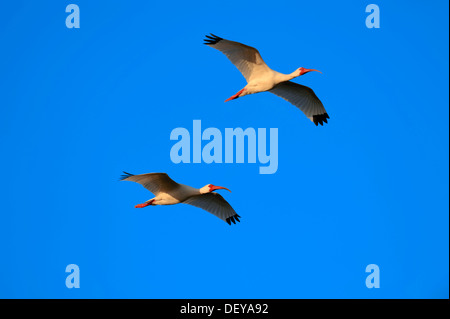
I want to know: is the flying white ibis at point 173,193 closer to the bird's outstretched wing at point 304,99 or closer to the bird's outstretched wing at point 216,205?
the bird's outstretched wing at point 216,205

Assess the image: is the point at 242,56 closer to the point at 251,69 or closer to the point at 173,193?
the point at 251,69

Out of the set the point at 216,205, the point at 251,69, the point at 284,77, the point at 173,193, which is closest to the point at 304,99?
the point at 284,77

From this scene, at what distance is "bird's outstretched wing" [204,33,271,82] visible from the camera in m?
18.3

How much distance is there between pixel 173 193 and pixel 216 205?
93.0 inches

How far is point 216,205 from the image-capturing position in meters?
20.3

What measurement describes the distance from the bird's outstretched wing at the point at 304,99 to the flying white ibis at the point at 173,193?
3181 mm

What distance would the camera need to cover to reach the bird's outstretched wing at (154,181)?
17.4 metres

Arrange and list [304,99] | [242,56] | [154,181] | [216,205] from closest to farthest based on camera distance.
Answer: [154,181]
[242,56]
[216,205]
[304,99]

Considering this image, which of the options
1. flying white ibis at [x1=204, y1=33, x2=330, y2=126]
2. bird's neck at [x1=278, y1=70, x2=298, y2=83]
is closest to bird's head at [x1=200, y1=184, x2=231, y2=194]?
flying white ibis at [x1=204, y1=33, x2=330, y2=126]

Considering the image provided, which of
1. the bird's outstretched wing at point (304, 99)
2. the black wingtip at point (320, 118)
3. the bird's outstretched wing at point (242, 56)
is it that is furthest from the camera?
the black wingtip at point (320, 118)

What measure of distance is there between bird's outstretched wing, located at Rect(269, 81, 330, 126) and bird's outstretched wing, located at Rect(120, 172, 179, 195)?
4.16 m

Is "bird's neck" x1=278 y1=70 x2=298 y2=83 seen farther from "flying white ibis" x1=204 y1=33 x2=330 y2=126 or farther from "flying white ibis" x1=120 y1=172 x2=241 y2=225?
"flying white ibis" x1=120 y1=172 x2=241 y2=225

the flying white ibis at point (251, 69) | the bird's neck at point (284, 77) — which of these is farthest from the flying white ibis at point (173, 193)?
the bird's neck at point (284, 77)
